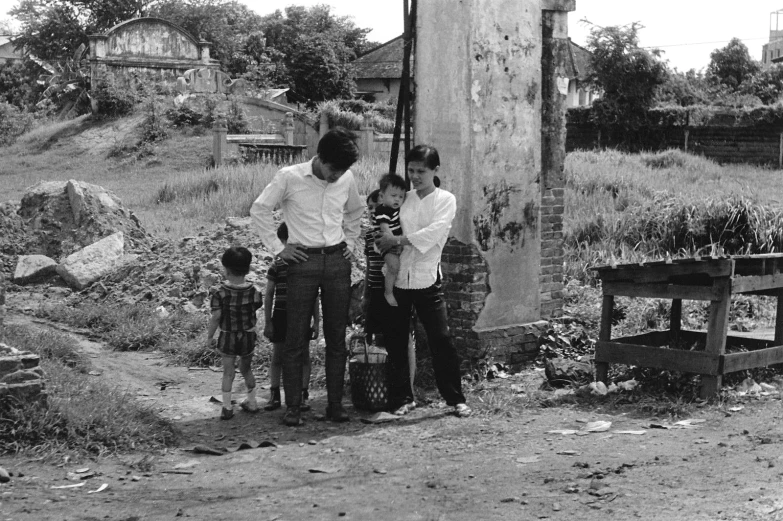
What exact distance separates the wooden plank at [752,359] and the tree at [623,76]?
2204 cm

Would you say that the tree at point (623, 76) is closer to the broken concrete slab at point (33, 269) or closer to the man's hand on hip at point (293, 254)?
the broken concrete slab at point (33, 269)

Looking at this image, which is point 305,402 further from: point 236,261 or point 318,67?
point 318,67

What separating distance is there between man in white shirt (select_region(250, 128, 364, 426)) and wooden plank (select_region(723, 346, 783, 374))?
264cm

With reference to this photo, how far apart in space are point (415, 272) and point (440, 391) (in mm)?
848

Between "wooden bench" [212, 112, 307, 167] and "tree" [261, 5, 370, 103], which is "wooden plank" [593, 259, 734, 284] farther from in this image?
"tree" [261, 5, 370, 103]

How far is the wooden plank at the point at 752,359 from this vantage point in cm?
655

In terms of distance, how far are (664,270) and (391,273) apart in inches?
75.7

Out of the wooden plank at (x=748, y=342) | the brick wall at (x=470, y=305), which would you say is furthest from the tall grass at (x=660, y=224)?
the brick wall at (x=470, y=305)

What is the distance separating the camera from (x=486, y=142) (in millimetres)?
7395

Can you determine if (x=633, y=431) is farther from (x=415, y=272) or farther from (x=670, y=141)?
(x=670, y=141)

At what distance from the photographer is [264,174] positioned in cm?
1847

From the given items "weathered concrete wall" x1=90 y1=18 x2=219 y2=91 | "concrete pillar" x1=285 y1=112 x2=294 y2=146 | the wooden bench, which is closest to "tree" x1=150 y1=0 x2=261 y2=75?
"weathered concrete wall" x1=90 y1=18 x2=219 y2=91

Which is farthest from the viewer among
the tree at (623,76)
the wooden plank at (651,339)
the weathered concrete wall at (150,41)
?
the weathered concrete wall at (150,41)

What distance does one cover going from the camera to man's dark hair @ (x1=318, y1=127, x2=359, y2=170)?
5.92m
